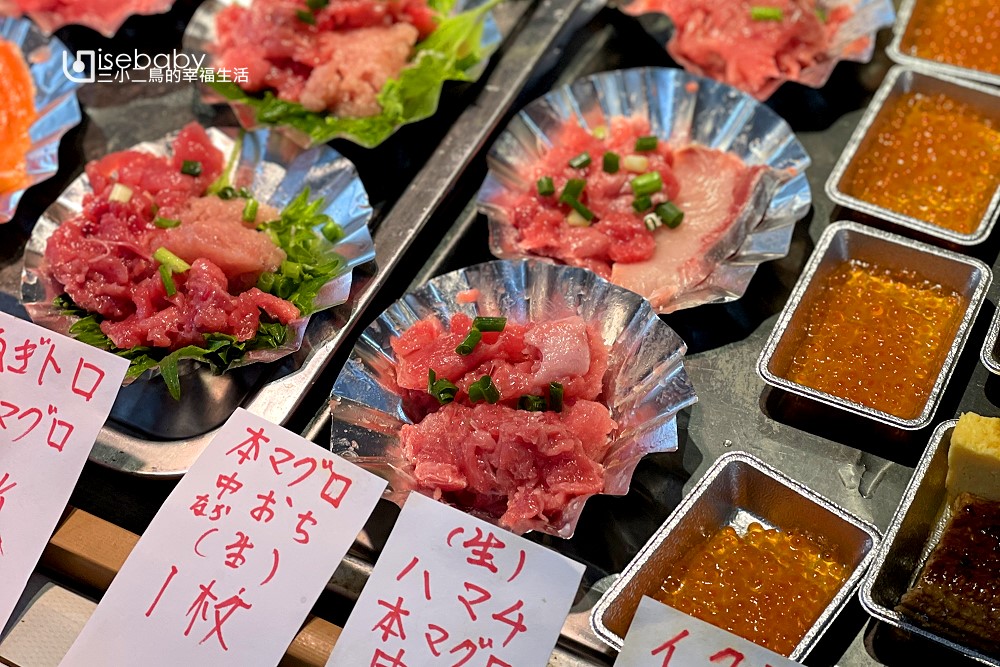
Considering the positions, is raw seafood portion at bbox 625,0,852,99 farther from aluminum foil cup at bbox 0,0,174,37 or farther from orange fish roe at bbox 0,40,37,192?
orange fish roe at bbox 0,40,37,192

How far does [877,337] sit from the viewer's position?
2.49m

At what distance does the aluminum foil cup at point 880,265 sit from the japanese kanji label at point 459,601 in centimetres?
89

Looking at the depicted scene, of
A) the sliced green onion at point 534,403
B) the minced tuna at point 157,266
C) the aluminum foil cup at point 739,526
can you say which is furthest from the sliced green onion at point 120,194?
the aluminum foil cup at point 739,526

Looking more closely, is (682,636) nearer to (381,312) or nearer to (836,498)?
(836,498)

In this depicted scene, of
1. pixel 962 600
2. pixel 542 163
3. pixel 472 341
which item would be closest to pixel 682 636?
pixel 962 600

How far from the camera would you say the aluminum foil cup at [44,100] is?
10.1 feet

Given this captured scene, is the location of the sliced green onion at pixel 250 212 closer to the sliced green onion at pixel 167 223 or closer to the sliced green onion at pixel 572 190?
the sliced green onion at pixel 167 223

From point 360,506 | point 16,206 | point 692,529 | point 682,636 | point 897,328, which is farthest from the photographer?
point 16,206

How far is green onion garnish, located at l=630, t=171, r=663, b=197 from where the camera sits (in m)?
2.82

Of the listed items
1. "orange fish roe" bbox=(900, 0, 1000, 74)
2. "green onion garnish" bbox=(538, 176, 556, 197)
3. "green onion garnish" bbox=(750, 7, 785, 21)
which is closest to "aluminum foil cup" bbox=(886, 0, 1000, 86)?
"orange fish roe" bbox=(900, 0, 1000, 74)

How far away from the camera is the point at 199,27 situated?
11.5ft

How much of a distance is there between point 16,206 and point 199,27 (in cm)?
101

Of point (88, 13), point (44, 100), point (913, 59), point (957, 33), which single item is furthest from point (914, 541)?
point (88, 13)

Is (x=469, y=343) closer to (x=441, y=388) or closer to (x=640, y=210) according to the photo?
(x=441, y=388)
